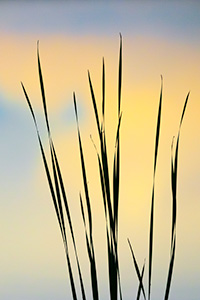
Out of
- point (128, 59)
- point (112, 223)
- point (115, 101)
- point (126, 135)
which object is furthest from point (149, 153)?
point (112, 223)

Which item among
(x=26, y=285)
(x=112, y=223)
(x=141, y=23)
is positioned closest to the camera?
(x=112, y=223)

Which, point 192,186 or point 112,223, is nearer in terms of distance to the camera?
point 112,223

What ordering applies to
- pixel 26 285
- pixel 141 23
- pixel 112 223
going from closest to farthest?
1. pixel 112 223
2. pixel 26 285
3. pixel 141 23

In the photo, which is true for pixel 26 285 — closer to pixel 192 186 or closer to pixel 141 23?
pixel 192 186

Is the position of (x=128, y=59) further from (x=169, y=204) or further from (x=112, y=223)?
(x=112, y=223)

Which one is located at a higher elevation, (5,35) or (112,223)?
(5,35)

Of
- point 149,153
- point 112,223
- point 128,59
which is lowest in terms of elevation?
point 112,223
